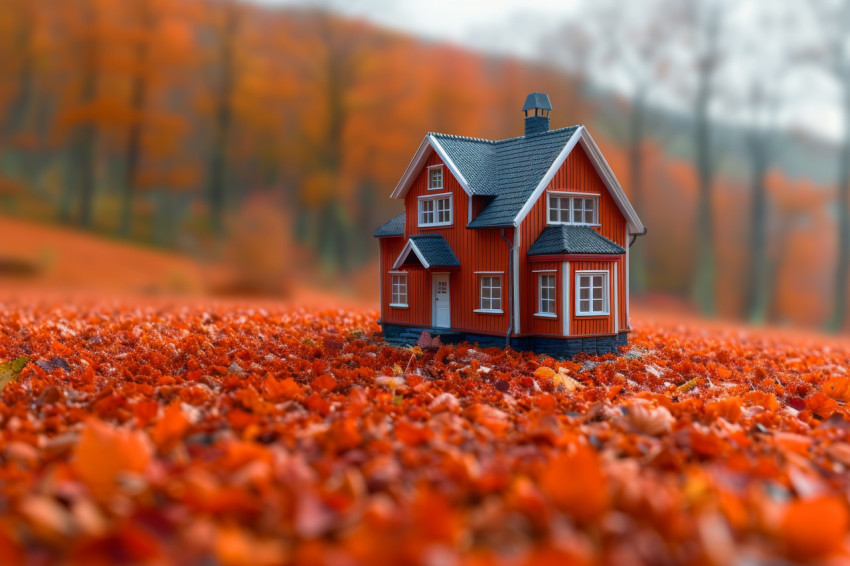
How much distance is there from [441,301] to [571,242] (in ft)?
8.79

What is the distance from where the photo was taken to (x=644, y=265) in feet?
96.0

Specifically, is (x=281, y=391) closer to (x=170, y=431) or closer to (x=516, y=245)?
(x=170, y=431)

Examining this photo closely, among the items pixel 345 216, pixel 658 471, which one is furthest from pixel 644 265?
pixel 658 471

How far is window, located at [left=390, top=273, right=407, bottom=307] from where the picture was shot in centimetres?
1271

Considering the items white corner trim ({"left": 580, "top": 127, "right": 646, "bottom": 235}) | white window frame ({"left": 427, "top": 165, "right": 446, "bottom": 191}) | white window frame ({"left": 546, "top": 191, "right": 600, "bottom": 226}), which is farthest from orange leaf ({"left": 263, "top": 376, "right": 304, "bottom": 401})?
white corner trim ({"left": 580, "top": 127, "right": 646, "bottom": 235})

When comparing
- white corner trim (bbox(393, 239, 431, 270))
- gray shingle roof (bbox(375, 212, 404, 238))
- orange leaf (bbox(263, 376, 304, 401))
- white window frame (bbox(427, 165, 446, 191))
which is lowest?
orange leaf (bbox(263, 376, 304, 401))

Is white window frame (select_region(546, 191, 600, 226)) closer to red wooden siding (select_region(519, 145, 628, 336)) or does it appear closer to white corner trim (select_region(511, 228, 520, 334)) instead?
red wooden siding (select_region(519, 145, 628, 336))

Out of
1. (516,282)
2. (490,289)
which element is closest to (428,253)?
(490,289)

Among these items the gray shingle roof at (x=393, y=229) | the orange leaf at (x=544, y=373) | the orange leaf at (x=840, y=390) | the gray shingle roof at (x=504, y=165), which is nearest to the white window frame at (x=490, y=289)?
the gray shingle roof at (x=504, y=165)

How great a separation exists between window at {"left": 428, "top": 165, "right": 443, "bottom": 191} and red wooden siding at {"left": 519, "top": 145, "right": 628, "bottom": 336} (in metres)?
1.95

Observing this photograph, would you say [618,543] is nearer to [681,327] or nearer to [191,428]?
[191,428]

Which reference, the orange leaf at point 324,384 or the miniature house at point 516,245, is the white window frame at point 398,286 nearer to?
the miniature house at point 516,245

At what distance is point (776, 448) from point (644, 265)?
25.1 m

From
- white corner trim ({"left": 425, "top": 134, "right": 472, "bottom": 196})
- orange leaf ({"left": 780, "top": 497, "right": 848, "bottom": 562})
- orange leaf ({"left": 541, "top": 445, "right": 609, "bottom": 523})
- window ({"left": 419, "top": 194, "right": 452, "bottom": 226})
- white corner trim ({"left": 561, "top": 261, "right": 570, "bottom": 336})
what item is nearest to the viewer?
orange leaf ({"left": 780, "top": 497, "right": 848, "bottom": 562})
